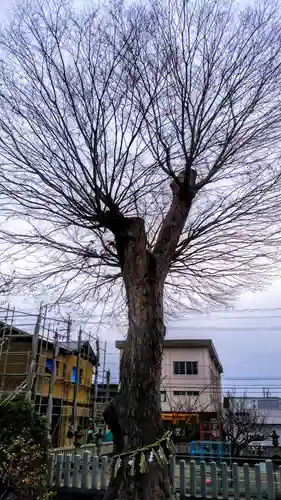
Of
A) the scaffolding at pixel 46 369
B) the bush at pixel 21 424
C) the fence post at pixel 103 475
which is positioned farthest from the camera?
the scaffolding at pixel 46 369

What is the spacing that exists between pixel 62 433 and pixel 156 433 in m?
14.5

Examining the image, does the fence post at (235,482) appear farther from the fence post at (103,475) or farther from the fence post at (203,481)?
the fence post at (103,475)

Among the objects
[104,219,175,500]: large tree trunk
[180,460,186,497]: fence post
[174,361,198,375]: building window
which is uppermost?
[174,361,198,375]: building window

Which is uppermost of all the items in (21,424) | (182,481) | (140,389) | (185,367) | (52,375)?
(185,367)

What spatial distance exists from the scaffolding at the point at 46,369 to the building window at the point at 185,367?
7.68 m

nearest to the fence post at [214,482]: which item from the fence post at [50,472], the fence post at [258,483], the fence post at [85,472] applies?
the fence post at [258,483]

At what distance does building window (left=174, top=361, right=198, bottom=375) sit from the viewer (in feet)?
85.4

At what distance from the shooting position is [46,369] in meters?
15.4

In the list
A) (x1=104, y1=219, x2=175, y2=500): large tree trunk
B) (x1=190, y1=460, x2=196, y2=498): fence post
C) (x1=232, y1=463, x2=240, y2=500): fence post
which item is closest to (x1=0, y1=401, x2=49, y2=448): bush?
(x1=190, y1=460, x2=196, y2=498): fence post

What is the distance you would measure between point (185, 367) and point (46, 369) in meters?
13.1

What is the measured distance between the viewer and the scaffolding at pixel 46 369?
1218 cm

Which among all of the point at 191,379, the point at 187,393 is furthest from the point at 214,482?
the point at 191,379

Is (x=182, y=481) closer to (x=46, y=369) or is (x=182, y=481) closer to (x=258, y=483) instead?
(x=258, y=483)

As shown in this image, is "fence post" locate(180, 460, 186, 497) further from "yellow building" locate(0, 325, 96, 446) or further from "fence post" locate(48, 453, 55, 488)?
"yellow building" locate(0, 325, 96, 446)
